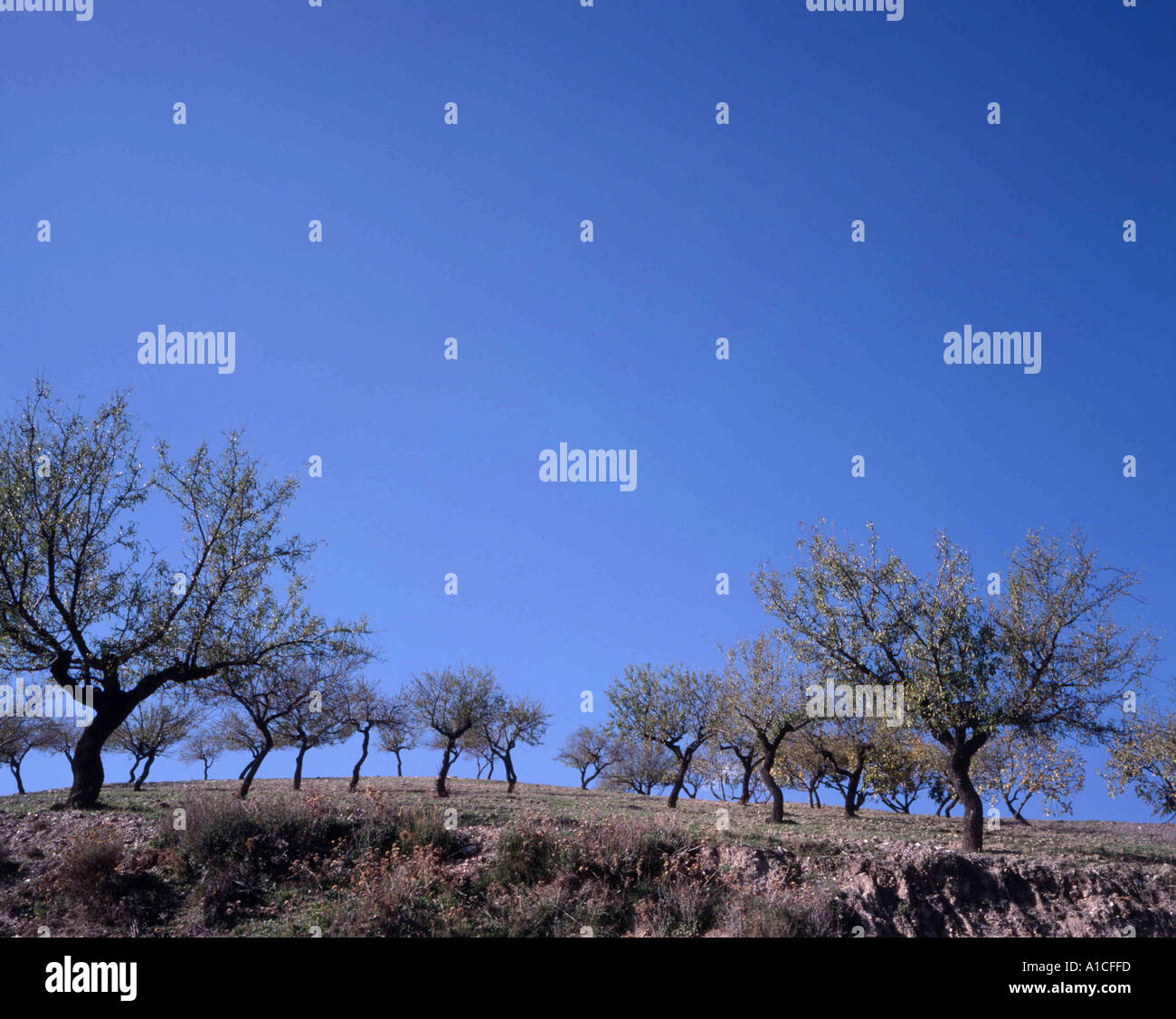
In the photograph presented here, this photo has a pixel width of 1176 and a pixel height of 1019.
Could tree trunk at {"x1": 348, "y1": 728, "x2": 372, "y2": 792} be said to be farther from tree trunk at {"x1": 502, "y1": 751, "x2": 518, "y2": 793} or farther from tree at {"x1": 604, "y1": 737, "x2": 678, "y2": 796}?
tree at {"x1": 604, "y1": 737, "x2": 678, "y2": 796}

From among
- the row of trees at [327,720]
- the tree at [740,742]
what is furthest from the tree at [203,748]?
the tree at [740,742]

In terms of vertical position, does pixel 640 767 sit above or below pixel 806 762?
below

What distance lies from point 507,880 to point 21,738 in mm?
65264

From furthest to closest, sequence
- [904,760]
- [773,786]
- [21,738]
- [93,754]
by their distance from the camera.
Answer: [21,738] < [904,760] < [773,786] < [93,754]

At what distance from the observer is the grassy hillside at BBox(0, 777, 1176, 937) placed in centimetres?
1789

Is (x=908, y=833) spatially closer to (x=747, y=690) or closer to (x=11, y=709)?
(x=747, y=690)

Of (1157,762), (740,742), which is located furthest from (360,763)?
(1157,762)

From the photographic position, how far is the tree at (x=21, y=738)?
198ft

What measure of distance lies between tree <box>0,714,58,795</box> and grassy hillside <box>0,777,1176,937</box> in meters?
46.6

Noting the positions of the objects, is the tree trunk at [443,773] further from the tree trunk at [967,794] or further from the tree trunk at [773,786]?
the tree trunk at [967,794]

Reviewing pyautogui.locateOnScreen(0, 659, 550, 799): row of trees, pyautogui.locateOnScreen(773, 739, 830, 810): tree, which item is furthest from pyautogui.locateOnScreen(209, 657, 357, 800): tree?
pyautogui.locateOnScreen(773, 739, 830, 810): tree

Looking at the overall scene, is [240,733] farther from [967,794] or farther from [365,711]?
[967,794]

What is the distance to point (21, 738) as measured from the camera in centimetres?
6462
